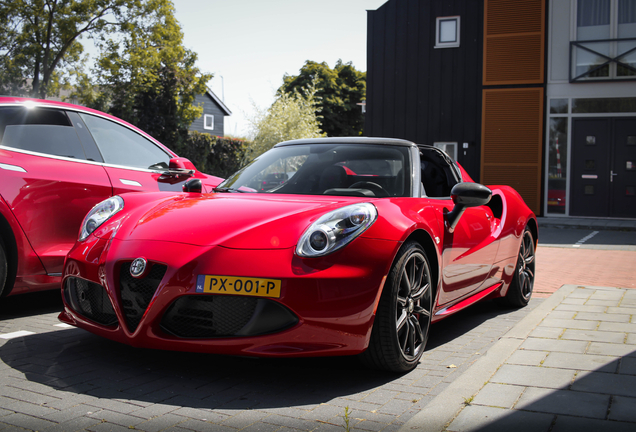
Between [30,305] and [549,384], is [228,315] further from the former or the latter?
[30,305]

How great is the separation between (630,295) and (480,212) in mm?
2079

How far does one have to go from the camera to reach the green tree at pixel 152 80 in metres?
27.7

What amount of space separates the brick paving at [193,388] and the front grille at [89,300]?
286 millimetres

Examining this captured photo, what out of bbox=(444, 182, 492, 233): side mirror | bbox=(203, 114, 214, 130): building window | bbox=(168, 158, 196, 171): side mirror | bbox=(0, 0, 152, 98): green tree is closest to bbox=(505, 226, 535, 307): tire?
bbox=(444, 182, 492, 233): side mirror

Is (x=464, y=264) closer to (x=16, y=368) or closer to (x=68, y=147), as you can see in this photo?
(x=16, y=368)

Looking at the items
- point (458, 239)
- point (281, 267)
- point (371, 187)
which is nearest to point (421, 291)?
point (458, 239)

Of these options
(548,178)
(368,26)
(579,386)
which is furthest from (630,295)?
(368,26)

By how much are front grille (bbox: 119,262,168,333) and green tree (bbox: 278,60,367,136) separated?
55227 millimetres

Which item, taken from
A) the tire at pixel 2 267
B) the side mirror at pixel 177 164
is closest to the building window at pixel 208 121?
the side mirror at pixel 177 164

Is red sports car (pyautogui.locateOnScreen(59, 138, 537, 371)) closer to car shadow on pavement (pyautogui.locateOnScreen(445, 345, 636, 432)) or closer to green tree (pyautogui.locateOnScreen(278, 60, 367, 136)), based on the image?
car shadow on pavement (pyautogui.locateOnScreen(445, 345, 636, 432))

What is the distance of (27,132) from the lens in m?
4.64

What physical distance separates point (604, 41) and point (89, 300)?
62.0 ft

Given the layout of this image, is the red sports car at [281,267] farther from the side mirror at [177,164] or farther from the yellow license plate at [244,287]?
the side mirror at [177,164]

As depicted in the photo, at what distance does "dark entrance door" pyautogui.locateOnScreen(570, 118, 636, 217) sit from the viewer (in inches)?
710
